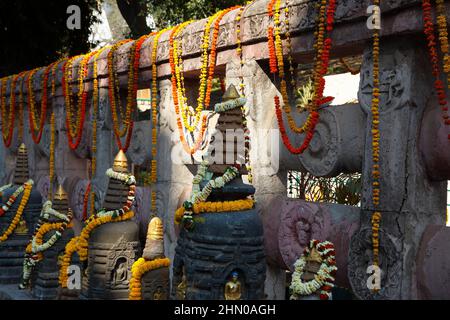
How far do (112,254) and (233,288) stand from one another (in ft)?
5.98

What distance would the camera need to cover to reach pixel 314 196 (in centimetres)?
995

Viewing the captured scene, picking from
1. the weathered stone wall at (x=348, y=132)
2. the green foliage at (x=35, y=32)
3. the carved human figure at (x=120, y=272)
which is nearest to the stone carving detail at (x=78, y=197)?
the weathered stone wall at (x=348, y=132)

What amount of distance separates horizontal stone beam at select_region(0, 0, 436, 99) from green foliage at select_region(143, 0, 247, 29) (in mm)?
4225

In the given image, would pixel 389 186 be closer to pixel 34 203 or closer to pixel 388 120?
pixel 388 120

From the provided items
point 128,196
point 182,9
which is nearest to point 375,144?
point 128,196

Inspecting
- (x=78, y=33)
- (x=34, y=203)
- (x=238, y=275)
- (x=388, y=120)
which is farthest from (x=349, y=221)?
(x=78, y=33)

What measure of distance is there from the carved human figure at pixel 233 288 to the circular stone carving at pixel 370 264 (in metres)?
1.33

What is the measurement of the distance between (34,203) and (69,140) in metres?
1.87

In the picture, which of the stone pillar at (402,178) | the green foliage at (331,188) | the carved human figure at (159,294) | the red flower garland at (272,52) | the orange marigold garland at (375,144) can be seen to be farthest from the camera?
the green foliage at (331,188)

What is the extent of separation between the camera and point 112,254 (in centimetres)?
548

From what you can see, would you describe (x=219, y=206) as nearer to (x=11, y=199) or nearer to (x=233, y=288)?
(x=233, y=288)

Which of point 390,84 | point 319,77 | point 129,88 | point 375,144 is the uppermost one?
point 129,88

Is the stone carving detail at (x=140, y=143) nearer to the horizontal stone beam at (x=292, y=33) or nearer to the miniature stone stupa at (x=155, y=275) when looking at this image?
the horizontal stone beam at (x=292, y=33)

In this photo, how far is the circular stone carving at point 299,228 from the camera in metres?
5.42
